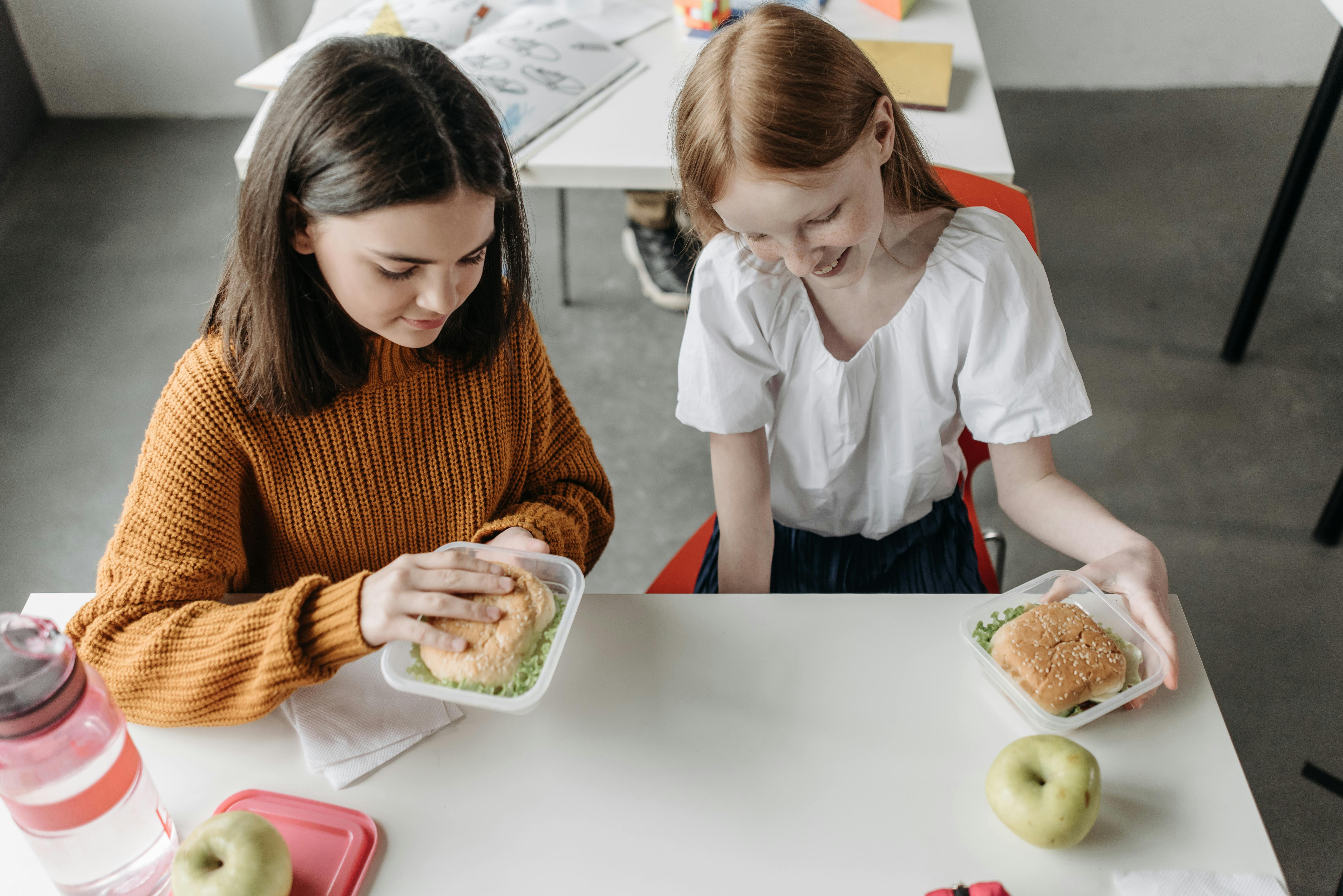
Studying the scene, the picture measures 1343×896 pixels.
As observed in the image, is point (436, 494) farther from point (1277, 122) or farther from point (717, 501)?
point (1277, 122)

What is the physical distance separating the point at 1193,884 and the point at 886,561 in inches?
23.6

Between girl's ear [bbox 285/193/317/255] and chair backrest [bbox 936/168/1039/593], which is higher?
girl's ear [bbox 285/193/317/255]

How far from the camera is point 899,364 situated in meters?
1.22

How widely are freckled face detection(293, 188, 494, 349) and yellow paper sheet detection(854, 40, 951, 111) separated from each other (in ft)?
3.35

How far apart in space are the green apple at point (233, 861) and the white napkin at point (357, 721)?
108 millimetres

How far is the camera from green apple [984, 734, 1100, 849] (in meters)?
0.85

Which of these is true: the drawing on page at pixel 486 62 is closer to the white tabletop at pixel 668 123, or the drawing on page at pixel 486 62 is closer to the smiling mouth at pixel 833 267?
the white tabletop at pixel 668 123

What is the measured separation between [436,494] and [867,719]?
54 cm

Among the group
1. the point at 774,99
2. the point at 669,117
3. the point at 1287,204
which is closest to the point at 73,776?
the point at 774,99

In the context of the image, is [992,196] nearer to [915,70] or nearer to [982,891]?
[915,70]

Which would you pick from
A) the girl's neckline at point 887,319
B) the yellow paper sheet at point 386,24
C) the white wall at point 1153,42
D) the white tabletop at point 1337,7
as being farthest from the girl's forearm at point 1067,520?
the white wall at point 1153,42

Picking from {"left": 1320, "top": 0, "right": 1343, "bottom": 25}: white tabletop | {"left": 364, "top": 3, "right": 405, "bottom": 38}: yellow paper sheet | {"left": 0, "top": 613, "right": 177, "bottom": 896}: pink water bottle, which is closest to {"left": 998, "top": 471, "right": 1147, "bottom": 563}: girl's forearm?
{"left": 0, "top": 613, "right": 177, "bottom": 896}: pink water bottle

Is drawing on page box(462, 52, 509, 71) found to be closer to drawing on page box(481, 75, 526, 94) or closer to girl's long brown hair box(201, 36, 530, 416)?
drawing on page box(481, 75, 526, 94)

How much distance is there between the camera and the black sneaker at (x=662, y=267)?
8.82ft
